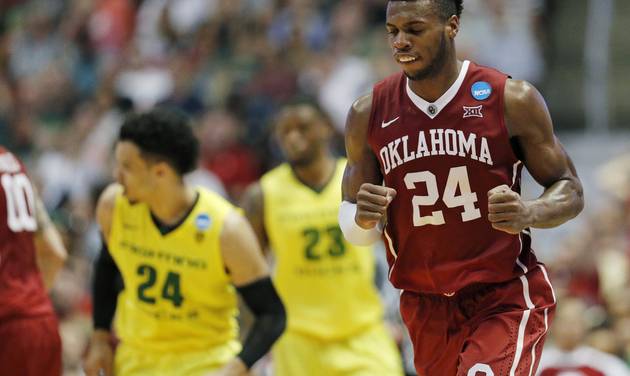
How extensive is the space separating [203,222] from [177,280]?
33 centimetres

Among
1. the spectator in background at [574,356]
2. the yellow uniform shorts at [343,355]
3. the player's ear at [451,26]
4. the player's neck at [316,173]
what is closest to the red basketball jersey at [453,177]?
the player's ear at [451,26]

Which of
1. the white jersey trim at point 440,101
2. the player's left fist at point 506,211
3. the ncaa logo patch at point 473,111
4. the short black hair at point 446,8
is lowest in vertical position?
the player's left fist at point 506,211

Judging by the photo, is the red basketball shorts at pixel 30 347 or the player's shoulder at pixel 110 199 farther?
the player's shoulder at pixel 110 199

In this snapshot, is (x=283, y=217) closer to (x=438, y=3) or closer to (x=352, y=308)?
(x=352, y=308)

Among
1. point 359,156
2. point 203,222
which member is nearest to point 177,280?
point 203,222

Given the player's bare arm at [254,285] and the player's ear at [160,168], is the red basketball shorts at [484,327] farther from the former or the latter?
the player's ear at [160,168]

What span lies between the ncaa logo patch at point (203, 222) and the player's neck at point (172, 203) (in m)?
0.10

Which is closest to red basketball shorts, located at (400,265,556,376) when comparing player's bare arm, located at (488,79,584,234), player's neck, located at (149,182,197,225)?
player's bare arm, located at (488,79,584,234)

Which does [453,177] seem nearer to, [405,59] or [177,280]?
[405,59]

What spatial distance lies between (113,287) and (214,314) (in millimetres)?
659

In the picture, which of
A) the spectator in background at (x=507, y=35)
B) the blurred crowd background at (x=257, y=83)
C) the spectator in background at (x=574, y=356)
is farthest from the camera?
the spectator in background at (x=507, y=35)

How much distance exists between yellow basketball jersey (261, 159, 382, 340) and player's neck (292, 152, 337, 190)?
0.05 metres

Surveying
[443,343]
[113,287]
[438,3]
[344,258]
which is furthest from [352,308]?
[438,3]

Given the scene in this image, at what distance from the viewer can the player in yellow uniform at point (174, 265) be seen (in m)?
6.31
